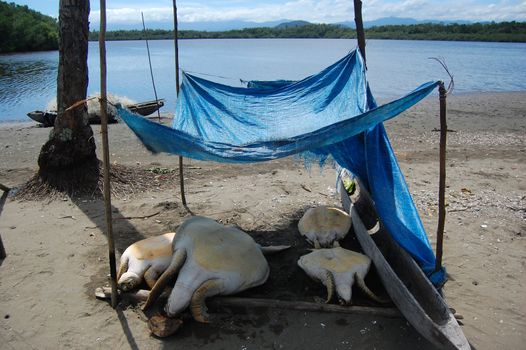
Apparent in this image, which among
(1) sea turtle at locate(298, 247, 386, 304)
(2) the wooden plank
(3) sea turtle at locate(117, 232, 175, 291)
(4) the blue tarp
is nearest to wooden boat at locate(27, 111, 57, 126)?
(2) the wooden plank

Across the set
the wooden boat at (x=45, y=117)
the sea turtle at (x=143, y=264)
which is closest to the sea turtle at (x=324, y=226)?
the sea turtle at (x=143, y=264)

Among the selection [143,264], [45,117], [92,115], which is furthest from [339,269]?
[45,117]

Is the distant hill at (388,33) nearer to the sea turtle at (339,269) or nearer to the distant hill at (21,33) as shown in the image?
the distant hill at (21,33)

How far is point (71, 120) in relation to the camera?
18.0 ft

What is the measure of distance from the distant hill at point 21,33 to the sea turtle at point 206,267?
34174 millimetres

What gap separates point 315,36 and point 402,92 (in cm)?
6835

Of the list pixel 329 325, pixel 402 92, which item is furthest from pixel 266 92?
pixel 402 92

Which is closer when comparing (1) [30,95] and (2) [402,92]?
(1) [30,95]

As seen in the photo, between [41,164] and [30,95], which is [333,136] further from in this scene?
[30,95]

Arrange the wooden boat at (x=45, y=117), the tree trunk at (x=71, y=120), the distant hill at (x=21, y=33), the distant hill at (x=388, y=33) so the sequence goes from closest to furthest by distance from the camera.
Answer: the tree trunk at (x=71, y=120), the wooden boat at (x=45, y=117), the distant hill at (x=21, y=33), the distant hill at (x=388, y=33)

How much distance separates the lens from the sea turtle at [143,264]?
3480mm

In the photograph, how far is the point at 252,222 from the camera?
16.2ft

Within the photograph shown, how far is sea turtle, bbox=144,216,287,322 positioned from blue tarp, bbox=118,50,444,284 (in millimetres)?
688

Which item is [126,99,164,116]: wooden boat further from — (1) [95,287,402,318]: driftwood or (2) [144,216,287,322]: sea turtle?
(1) [95,287,402,318]: driftwood
